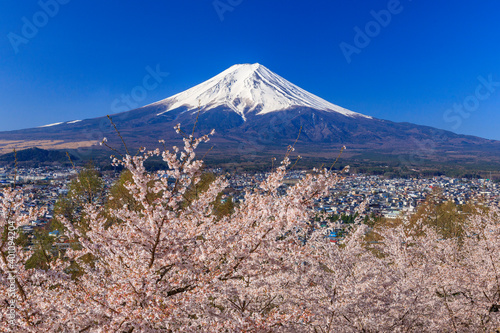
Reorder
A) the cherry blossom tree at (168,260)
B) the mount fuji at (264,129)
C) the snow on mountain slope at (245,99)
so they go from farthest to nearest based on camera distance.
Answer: the snow on mountain slope at (245,99)
the mount fuji at (264,129)
the cherry blossom tree at (168,260)

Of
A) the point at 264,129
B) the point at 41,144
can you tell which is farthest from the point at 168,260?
the point at 264,129

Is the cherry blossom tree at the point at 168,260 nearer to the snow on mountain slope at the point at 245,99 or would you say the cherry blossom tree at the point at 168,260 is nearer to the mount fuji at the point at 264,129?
the mount fuji at the point at 264,129

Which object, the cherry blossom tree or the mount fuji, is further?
the mount fuji

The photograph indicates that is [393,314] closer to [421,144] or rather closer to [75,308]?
[75,308]

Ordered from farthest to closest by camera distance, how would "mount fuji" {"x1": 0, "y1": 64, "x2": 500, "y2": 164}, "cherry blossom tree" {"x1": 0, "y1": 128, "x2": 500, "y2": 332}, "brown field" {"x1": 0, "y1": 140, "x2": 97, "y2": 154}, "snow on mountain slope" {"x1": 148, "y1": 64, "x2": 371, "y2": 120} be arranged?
"snow on mountain slope" {"x1": 148, "y1": 64, "x2": 371, "y2": 120} < "mount fuji" {"x1": 0, "y1": 64, "x2": 500, "y2": 164} < "brown field" {"x1": 0, "y1": 140, "x2": 97, "y2": 154} < "cherry blossom tree" {"x1": 0, "y1": 128, "x2": 500, "y2": 332}

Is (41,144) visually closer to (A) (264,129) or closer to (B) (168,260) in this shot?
(A) (264,129)

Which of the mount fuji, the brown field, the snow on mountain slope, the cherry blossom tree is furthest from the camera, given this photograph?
the snow on mountain slope

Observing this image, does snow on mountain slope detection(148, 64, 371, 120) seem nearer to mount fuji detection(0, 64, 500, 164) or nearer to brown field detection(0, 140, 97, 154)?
mount fuji detection(0, 64, 500, 164)

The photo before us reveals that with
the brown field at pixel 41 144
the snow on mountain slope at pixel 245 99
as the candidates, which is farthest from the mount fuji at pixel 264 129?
the brown field at pixel 41 144

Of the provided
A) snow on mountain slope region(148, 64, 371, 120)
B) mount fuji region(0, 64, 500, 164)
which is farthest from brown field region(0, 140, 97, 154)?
snow on mountain slope region(148, 64, 371, 120)

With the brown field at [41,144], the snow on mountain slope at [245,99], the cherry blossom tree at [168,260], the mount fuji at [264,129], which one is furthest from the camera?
the snow on mountain slope at [245,99]
